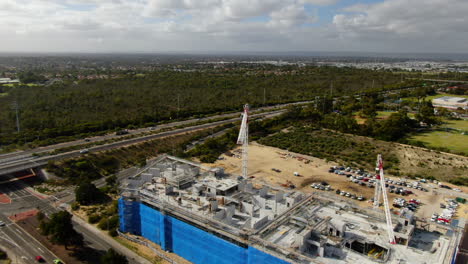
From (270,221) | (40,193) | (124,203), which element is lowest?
(40,193)

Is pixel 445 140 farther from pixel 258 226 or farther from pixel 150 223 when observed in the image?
pixel 150 223

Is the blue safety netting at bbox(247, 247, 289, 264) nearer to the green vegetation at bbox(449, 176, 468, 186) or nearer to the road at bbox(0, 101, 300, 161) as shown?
the green vegetation at bbox(449, 176, 468, 186)

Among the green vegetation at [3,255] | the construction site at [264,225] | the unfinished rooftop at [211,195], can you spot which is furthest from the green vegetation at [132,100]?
the construction site at [264,225]

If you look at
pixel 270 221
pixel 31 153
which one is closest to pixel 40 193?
pixel 31 153

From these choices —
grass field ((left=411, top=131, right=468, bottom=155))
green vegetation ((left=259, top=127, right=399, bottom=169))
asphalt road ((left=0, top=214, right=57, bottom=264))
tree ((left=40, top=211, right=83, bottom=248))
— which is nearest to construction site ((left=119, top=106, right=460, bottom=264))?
tree ((left=40, top=211, right=83, bottom=248))

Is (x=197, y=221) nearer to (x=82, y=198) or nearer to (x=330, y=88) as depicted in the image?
(x=82, y=198)

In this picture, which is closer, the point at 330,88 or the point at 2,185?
the point at 2,185

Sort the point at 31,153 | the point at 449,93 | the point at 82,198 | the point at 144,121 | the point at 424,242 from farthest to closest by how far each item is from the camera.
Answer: the point at 449,93 → the point at 144,121 → the point at 31,153 → the point at 82,198 → the point at 424,242
